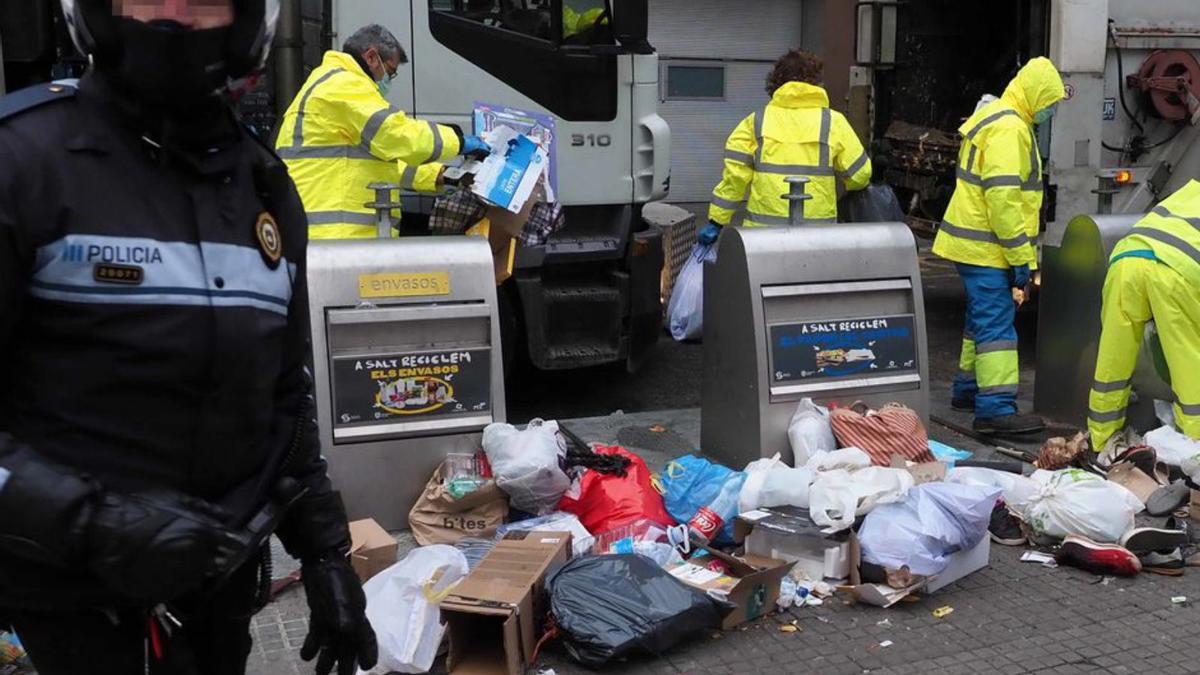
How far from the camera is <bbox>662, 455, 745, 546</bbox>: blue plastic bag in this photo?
15.1ft

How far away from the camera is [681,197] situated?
14688 millimetres

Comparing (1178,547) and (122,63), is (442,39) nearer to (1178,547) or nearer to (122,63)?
(1178,547)

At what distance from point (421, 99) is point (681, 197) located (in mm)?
8788

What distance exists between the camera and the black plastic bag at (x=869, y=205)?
7.29m

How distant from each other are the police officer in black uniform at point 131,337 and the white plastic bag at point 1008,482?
3500mm

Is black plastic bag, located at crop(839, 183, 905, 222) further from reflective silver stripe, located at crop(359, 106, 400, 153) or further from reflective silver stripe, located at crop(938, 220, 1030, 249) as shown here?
reflective silver stripe, located at crop(359, 106, 400, 153)

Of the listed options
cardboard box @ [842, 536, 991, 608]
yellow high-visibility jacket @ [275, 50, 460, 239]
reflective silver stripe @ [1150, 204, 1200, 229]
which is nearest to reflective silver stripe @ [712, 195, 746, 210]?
yellow high-visibility jacket @ [275, 50, 460, 239]

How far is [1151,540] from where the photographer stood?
4520 millimetres

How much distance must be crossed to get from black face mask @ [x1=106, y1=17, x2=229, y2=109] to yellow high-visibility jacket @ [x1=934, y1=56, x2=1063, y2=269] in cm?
496

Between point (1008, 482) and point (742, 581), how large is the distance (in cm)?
152

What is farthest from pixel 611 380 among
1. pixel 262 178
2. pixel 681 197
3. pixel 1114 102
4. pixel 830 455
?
pixel 681 197

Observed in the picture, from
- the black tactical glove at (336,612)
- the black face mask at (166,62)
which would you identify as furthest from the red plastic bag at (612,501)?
the black face mask at (166,62)

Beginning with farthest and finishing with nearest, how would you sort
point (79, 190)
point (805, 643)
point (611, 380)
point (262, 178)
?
1. point (611, 380)
2. point (805, 643)
3. point (262, 178)
4. point (79, 190)

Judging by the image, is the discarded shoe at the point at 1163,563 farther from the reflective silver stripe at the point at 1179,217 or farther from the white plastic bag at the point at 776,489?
the reflective silver stripe at the point at 1179,217
